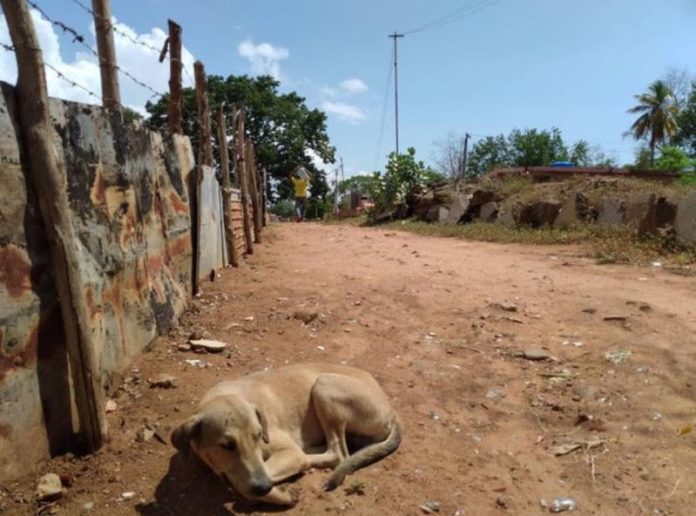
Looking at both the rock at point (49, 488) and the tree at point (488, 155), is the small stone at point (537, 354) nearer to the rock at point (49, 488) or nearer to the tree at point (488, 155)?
the rock at point (49, 488)

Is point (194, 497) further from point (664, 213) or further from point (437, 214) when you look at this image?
point (437, 214)

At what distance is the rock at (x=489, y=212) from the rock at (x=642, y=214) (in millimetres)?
4601

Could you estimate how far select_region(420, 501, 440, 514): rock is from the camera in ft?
10.5

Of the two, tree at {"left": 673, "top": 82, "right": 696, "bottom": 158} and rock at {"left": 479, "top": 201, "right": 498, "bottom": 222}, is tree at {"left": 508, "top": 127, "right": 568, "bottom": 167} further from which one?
rock at {"left": 479, "top": 201, "right": 498, "bottom": 222}

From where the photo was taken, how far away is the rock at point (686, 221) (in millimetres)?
10094

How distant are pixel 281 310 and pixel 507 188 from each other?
41.6 feet

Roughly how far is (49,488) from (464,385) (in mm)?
3072

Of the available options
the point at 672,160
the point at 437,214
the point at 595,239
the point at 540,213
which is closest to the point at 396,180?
the point at 437,214

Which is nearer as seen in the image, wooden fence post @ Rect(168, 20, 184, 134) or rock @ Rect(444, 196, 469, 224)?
wooden fence post @ Rect(168, 20, 184, 134)

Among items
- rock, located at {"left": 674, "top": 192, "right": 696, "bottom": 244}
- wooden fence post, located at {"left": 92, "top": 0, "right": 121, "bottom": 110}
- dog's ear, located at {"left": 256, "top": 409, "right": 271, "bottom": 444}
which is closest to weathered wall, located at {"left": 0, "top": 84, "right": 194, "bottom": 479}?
wooden fence post, located at {"left": 92, "top": 0, "right": 121, "bottom": 110}

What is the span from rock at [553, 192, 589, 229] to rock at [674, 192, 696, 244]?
9.60ft

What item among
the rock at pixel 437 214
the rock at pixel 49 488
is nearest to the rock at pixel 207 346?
the rock at pixel 49 488

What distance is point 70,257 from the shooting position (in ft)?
10.6

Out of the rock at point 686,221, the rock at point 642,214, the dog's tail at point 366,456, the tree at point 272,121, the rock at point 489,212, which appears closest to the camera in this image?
the dog's tail at point 366,456
